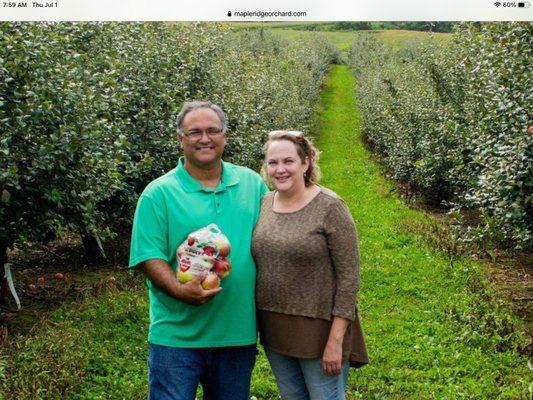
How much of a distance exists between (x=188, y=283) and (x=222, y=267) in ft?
0.61

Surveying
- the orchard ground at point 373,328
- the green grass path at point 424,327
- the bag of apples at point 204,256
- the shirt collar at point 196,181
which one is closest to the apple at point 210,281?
the bag of apples at point 204,256

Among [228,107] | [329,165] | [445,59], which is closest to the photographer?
[228,107]

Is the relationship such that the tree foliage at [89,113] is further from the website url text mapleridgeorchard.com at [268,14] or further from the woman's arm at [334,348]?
the woman's arm at [334,348]

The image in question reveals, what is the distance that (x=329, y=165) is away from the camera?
76.8ft

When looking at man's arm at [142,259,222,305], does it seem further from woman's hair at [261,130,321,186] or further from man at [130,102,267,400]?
woman's hair at [261,130,321,186]

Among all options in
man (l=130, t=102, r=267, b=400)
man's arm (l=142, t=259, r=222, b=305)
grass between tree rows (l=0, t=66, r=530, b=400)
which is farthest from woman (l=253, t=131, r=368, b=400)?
grass between tree rows (l=0, t=66, r=530, b=400)

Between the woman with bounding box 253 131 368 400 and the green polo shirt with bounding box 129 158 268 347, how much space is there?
10cm

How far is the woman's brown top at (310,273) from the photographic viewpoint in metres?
3.30

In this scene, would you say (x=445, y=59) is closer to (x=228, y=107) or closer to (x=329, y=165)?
(x=228, y=107)

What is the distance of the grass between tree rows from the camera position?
17.3 feet

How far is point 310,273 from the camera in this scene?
332 centimetres

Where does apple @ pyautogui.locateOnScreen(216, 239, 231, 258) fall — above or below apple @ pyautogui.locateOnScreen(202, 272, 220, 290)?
above

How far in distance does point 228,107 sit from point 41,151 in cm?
709

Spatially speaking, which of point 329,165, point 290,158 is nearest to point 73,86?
point 290,158
